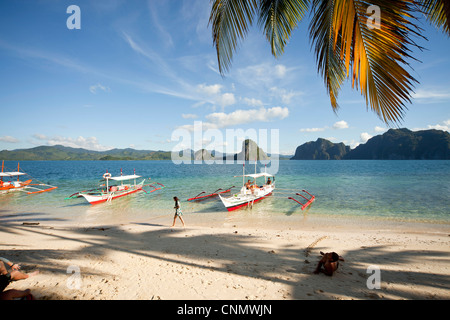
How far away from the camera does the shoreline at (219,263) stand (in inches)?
197

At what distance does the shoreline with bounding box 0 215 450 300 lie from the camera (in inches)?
197

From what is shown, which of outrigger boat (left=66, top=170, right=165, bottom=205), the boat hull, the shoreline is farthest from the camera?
outrigger boat (left=66, top=170, right=165, bottom=205)

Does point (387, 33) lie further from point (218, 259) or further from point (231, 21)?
point (218, 259)

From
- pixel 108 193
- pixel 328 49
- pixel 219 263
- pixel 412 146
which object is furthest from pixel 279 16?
pixel 412 146

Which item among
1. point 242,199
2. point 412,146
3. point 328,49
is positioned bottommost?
point 242,199

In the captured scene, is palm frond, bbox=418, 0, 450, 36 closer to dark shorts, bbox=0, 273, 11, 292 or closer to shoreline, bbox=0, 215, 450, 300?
shoreline, bbox=0, 215, 450, 300

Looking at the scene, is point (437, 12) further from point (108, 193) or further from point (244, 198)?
point (108, 193)

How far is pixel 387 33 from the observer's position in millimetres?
1946

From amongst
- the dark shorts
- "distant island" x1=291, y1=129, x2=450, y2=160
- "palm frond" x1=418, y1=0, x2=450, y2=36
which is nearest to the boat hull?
the dark shorts

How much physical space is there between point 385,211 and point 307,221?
7.84m

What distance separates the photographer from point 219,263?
6.75 meters

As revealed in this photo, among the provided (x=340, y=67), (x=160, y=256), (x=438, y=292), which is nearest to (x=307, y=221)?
(x=438, y=292)

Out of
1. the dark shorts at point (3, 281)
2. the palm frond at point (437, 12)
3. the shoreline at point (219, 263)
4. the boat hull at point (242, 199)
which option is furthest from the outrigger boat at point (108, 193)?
the palm frond at point (437, 12)

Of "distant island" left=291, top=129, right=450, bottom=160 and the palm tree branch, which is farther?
"distant island" left=291, top=129, right=450, bottom=160
